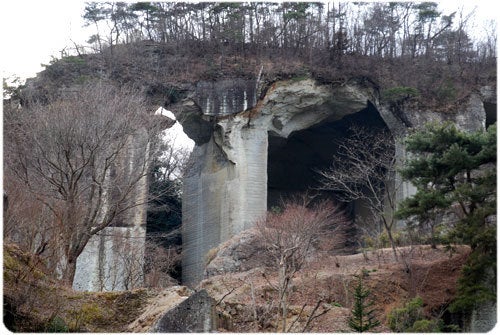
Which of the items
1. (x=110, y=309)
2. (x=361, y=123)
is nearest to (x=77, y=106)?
(x=110, y=309)

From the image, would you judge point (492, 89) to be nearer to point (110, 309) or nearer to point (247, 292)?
point (247, 292)

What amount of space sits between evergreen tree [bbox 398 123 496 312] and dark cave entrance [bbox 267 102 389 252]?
1336 cm

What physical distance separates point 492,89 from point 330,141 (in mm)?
6662

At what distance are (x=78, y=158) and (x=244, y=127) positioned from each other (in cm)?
1001

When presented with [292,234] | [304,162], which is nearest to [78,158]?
[292,234]

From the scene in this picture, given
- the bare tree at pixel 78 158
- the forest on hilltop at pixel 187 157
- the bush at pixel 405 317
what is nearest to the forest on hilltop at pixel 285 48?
the forest on hilltop at pixel 187 157

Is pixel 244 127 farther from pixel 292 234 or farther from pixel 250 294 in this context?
pixel 250 294

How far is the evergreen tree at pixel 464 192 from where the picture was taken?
692 inches

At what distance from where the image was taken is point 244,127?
28359 mm

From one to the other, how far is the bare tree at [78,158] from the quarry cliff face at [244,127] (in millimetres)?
5905

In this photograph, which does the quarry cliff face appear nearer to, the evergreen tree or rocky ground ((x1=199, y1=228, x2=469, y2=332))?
rocky ground ((x1=199, y1=228, x2=469, y2=332))

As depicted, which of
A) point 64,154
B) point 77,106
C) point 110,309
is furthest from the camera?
point 77,106

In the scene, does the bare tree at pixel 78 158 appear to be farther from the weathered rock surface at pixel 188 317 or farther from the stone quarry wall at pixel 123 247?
the weathered rock surface at pixel 188 317

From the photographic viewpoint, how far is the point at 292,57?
97.9 feet
